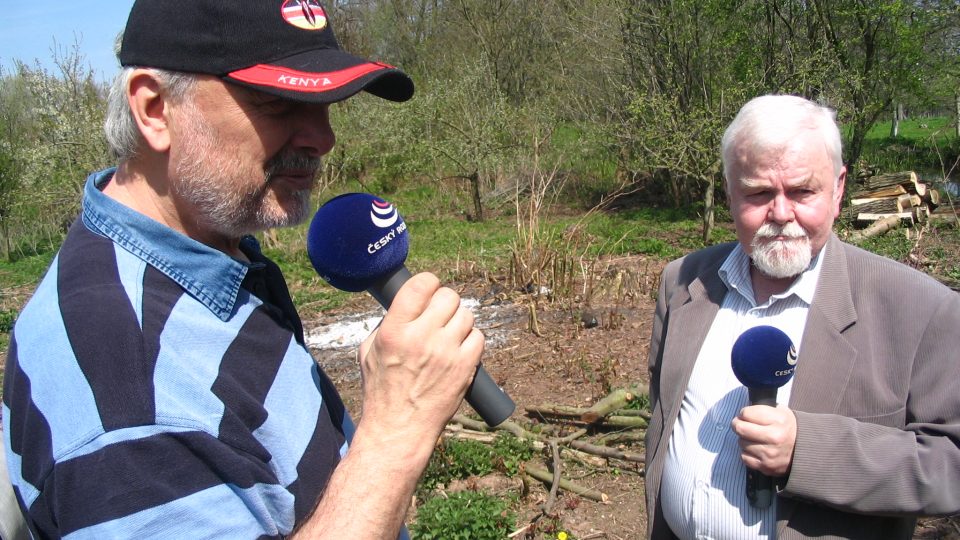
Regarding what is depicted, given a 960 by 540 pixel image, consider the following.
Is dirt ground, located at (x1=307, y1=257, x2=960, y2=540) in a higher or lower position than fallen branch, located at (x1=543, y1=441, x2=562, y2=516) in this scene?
lower

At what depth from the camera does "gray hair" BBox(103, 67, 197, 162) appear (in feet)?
4.79

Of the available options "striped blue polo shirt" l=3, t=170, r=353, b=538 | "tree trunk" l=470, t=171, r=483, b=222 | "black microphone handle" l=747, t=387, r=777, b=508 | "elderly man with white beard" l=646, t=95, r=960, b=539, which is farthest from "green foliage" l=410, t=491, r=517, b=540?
"tree trunk" l=470, t=171, r=483, b=222

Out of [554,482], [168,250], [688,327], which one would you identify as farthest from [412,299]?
[554,482]

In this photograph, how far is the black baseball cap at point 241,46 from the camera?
1.44 metres

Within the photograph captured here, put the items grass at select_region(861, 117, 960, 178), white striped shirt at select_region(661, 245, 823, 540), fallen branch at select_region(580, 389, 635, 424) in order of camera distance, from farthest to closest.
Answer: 1. grass at select_region(861, 117, 960, 178)
2. fallen branch at select_region(580, 389, 635, 424)
3. white striped shirt at select_region(661, 245, 823, 540)

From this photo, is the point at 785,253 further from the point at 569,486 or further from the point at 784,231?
the point at 569,486

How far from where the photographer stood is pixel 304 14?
160 centimetres

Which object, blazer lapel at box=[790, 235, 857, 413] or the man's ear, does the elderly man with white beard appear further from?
the man's ear

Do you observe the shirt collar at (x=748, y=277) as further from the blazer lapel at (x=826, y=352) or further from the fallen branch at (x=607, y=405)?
the fallen branch at (x=607, y=405)

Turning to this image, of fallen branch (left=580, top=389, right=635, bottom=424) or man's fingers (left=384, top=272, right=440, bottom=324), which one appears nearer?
man's fingers (left=384, top=272, right=440, bottom=324)

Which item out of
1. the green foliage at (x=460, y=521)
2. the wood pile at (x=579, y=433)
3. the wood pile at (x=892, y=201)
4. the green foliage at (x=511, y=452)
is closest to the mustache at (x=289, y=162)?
the green foliage at (x=460, y=521)

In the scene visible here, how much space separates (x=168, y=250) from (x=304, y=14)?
607 mm

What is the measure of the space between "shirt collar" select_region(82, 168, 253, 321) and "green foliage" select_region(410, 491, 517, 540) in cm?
227

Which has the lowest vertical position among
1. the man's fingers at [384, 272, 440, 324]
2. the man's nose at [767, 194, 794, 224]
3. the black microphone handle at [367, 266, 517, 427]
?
the black microphone handle at [367, 266, 517, 427]
